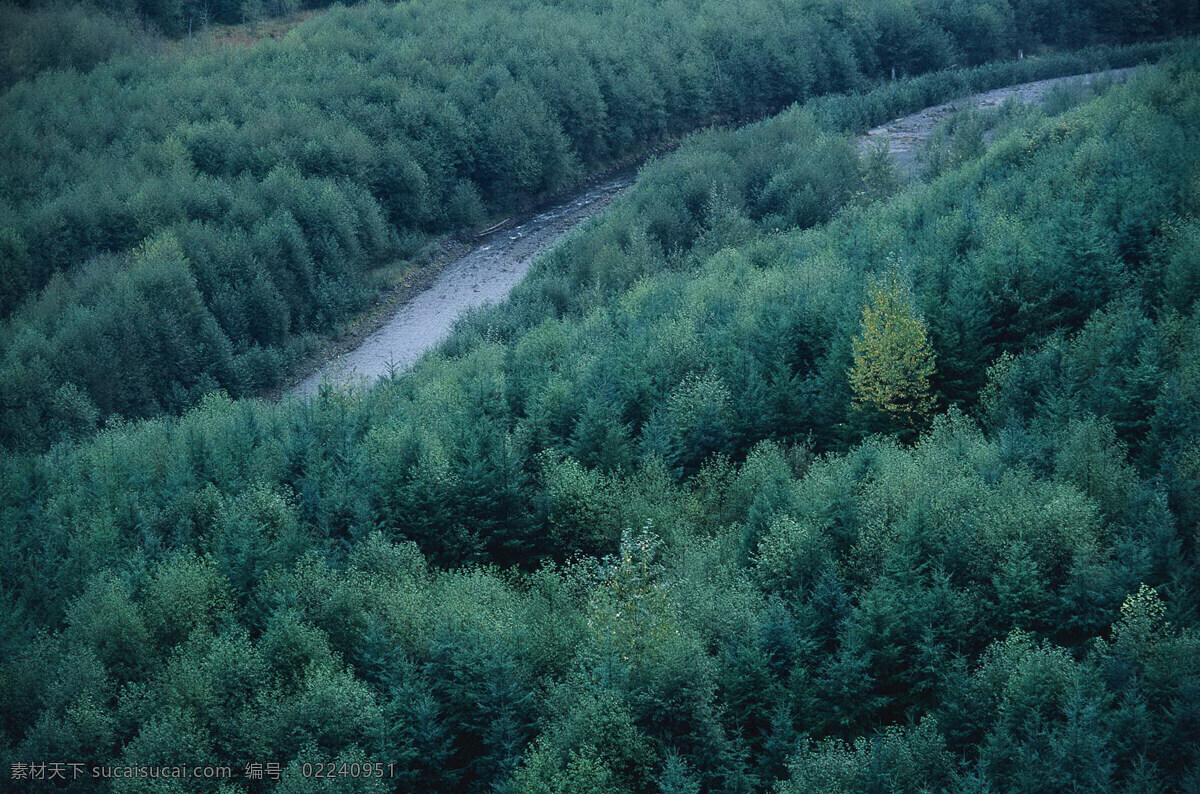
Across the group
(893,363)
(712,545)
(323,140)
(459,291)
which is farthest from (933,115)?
(712,545)

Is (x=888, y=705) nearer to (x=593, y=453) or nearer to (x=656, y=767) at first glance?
(x=656, y=767)

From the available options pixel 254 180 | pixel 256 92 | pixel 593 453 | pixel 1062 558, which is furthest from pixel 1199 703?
pixel 256 92

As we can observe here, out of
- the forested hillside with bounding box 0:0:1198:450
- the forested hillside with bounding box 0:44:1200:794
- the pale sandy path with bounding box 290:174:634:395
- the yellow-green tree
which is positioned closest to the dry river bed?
the pale sandy path with bounding box 290:174:634:395

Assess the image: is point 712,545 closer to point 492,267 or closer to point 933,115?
point 492,267

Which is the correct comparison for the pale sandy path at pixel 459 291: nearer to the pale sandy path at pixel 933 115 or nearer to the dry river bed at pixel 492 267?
the dry river bed at pixel 492 267

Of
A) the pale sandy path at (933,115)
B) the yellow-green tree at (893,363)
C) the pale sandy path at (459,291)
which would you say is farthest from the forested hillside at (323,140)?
the yellow-green tree at (893,363)

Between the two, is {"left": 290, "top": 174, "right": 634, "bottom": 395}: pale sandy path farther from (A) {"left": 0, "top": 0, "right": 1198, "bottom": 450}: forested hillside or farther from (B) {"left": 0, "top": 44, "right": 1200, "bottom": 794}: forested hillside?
(B) {"left": 0, "top": 44, "right": 1200, "bottom": 794}: forested hillside
